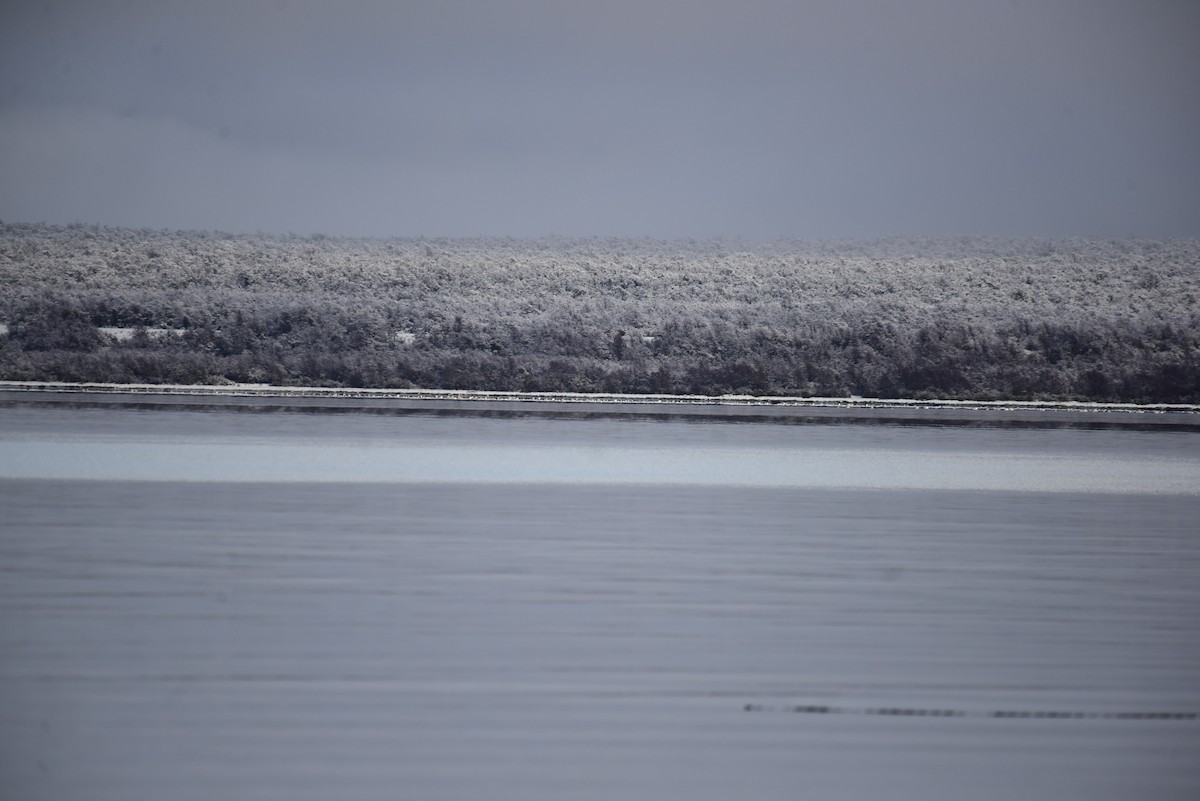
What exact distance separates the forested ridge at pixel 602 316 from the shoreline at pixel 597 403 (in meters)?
1.63

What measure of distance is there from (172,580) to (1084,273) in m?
38.5

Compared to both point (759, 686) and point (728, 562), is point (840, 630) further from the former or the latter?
point (728, 562)

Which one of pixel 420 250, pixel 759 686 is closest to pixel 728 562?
pixel 759 686

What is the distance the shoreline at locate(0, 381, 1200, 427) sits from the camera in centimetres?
1380

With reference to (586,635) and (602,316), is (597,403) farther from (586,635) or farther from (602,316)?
(602,316)

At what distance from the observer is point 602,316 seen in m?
27.2

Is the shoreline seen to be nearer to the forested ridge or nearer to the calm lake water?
the forested ridge

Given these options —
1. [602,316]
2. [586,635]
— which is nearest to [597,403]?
[586,635]

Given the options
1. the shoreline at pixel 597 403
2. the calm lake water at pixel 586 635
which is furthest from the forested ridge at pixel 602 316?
the calm lake water at pixel 586 635

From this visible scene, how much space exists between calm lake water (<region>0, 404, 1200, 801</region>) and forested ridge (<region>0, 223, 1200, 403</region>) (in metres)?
9.81

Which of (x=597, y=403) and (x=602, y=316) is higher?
(x=602, y=316)

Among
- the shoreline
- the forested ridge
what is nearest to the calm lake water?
the shoreline

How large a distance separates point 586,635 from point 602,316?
23124 millimetres

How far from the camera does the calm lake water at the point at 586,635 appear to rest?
10.2ft
